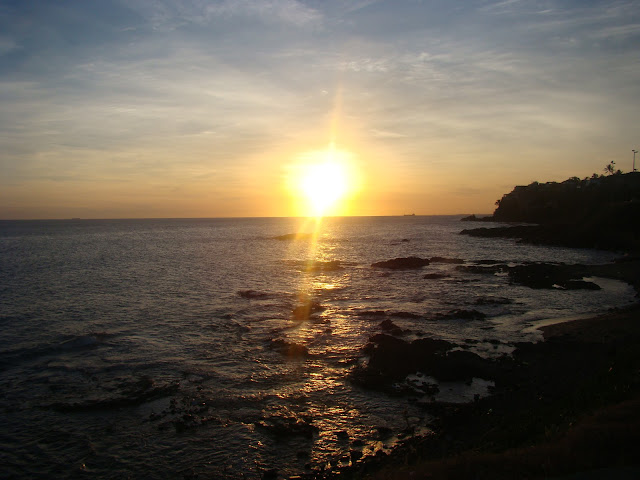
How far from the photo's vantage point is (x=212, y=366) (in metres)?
21.9

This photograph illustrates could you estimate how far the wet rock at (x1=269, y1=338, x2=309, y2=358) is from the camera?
77.6ft

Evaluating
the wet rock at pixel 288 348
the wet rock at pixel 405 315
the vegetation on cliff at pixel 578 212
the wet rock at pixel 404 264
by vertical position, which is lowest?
the wet rock at pixel 288 348

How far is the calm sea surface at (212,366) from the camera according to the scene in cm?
1434

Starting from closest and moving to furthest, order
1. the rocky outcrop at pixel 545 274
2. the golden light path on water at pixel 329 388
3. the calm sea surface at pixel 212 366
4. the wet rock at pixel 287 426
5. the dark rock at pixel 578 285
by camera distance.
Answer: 1. the calm sea surface at pixel 212 366
2. the golden light path on water at pixel 329 388
3. the wet rock at pixel 287 426
4. the dark rock at pixel 578 285
5. the rocky outcrop at pixel 545 274

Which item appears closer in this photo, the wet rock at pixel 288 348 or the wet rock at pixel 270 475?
the wet rock at pixel 270 475

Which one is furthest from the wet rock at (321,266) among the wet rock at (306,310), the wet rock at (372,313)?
the wet rock at (372,313)

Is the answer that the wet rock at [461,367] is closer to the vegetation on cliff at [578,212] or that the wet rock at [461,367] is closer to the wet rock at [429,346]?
the wet rock at [429,346]

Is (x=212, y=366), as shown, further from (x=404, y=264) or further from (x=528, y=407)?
(x=404, y=264)

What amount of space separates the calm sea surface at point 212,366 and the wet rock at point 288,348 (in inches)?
15.0

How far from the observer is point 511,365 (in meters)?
20.4

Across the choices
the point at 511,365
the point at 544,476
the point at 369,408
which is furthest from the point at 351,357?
the point at 544,476

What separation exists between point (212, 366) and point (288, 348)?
187 inches

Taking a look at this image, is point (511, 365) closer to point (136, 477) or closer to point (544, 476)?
point (544, 476)

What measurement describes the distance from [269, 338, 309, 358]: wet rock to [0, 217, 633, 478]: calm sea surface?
380 millimetres
